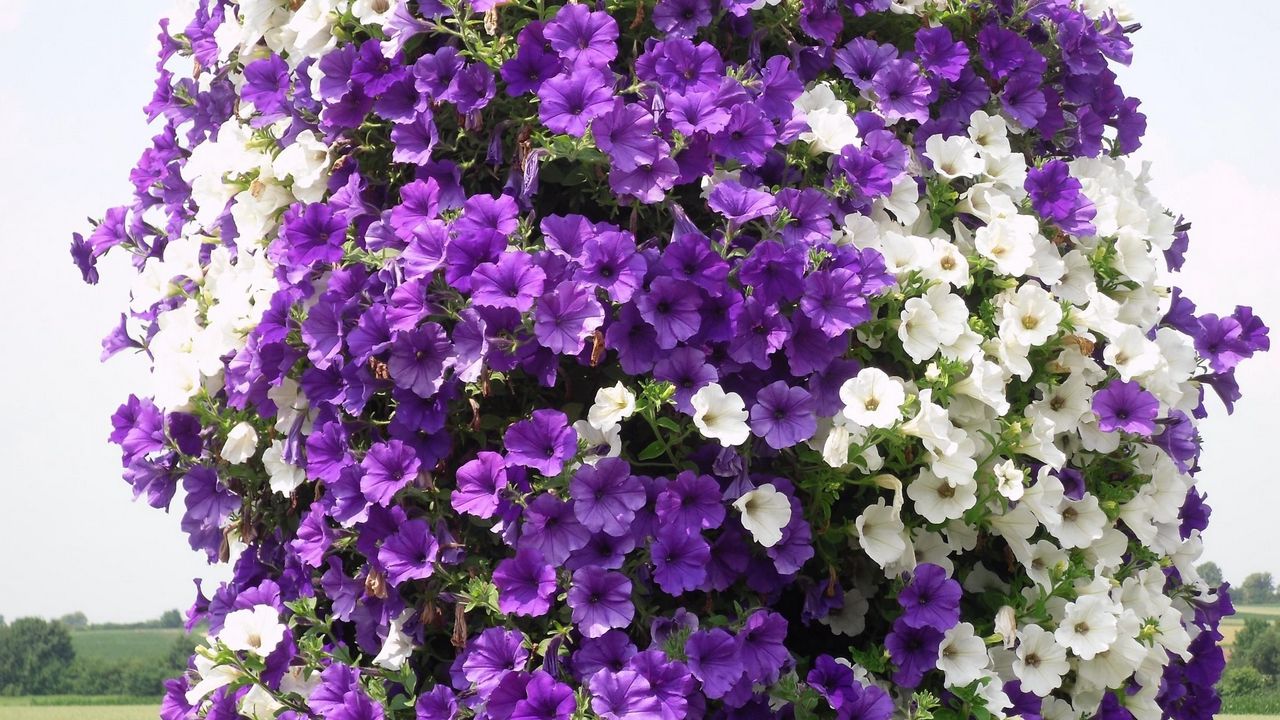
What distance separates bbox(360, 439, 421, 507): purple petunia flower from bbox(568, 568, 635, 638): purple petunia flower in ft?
1.50

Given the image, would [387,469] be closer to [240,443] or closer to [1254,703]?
[240,443]

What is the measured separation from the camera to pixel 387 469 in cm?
302

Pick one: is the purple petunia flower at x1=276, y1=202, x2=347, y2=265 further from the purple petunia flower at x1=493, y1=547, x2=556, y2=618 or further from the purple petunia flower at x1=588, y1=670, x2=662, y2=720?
the purple petunia flower at x1=588, y1=670, x2=662, y2=720

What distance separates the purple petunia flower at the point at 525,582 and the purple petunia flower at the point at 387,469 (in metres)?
0.30

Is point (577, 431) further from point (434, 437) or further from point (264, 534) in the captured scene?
point (264, 534)

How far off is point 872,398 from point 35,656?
7.02m

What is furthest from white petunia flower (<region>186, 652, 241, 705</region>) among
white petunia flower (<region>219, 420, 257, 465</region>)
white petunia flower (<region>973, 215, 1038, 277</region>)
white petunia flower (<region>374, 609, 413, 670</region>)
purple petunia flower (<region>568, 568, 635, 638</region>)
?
white petunia flower (<region>973, 215, 1038, 277</region>)

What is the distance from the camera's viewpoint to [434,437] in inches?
121

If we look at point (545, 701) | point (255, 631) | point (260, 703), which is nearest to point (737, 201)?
point (545, 701)

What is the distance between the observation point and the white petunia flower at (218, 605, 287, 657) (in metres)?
3.17

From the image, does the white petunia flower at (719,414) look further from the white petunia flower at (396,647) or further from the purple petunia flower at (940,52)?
the purple petunia flower at (940,52)

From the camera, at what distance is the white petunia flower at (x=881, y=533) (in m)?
3.04

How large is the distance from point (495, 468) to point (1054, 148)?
6.79 ft

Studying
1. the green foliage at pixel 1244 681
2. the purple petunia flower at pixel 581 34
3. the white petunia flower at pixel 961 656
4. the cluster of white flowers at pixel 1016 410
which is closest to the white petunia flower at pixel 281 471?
the cluster of white flowers at pixel 1016 410
